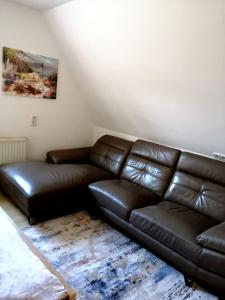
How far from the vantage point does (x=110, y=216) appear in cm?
258

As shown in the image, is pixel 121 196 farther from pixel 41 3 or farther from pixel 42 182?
pixel 41 3

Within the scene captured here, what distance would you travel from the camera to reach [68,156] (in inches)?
136

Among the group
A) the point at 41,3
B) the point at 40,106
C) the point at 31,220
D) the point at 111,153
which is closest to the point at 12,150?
the point at 40,106

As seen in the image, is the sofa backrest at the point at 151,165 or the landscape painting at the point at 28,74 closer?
the sofa backrest at the point at 151,165

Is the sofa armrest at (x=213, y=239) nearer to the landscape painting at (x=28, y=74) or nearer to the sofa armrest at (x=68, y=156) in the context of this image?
the sofa armrest at (x=68, y=156)

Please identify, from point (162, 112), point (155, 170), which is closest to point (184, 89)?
point (162, 112)

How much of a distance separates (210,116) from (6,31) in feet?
8.32

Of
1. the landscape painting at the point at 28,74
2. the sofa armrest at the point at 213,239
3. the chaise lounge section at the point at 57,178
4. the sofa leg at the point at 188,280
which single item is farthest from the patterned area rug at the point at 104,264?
the landscape painting at the point at 28,74

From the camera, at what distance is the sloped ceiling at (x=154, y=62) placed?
1945 millimetres

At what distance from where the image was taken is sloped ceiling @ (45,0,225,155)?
195 centimetres

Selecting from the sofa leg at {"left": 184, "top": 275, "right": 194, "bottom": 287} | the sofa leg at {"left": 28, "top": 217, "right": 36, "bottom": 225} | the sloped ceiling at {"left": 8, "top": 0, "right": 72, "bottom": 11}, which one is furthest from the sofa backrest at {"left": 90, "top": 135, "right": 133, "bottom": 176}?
the sloped ceiling at {"left": 8, "top": 0, "right": 72, "bottom": 11}

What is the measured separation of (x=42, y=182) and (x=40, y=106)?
1.31m

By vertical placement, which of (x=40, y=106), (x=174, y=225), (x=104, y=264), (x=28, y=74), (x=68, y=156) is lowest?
(x=104, y=264)

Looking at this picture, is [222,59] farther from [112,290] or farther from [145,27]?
[112,290]
